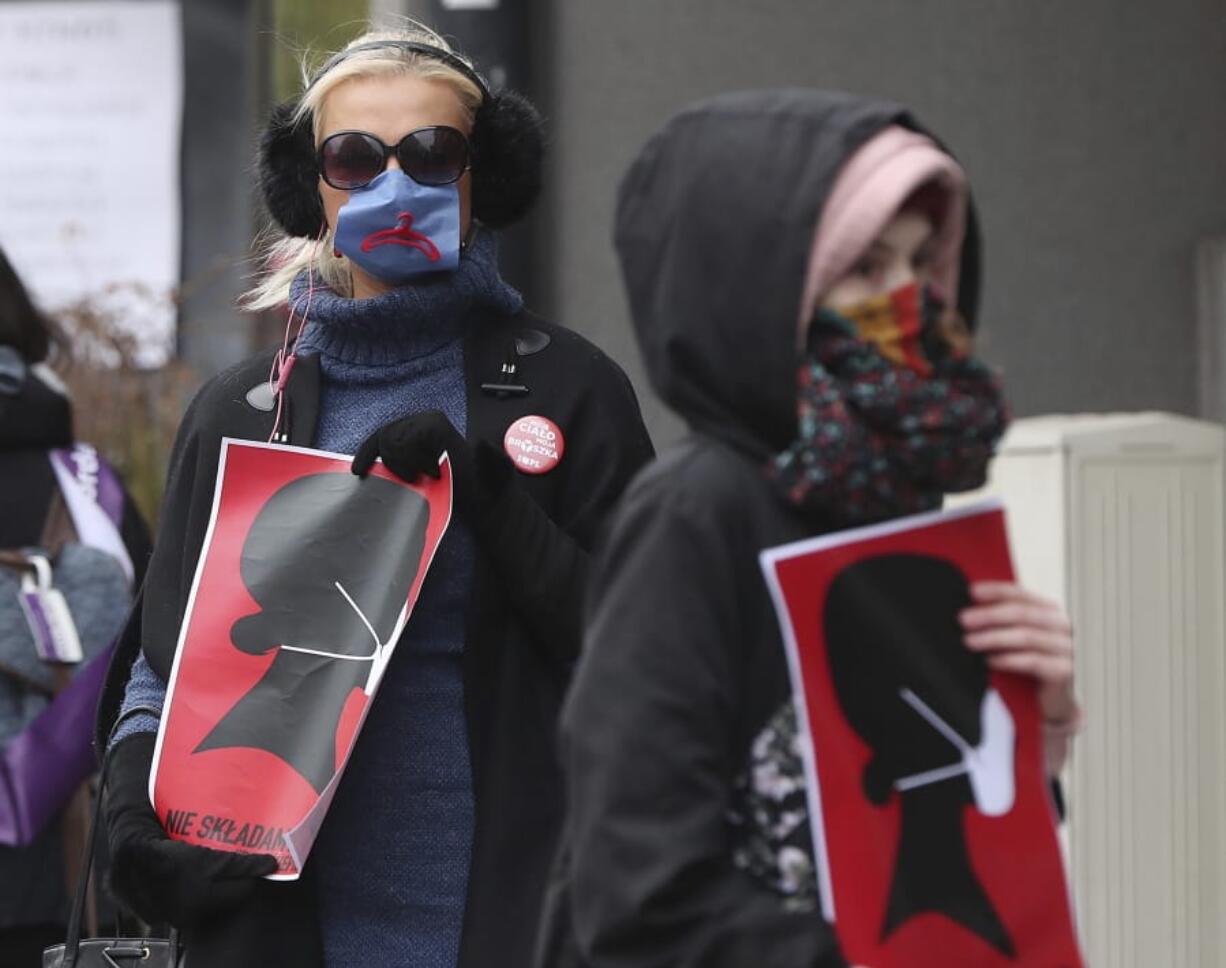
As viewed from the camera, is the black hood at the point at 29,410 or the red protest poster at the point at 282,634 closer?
the red protest poster at the point at 282,634

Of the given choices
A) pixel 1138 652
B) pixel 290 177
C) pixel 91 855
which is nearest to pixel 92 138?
pixel 1138 652

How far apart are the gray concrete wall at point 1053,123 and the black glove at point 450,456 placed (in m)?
2.60

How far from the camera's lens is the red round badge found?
9.32 feet

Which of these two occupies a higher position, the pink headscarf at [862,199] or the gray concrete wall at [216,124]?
the gray concrete wall at [216,124]

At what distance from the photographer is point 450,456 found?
273 centimetres

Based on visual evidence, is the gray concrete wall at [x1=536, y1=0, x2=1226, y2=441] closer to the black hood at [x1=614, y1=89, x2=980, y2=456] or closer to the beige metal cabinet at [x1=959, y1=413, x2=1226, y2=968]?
the beige metal cabinet at [x1=959, y1=413, x2=1226, y2=968]

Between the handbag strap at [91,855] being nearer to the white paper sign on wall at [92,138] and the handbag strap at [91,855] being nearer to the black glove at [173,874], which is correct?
the black glove at [173,874]

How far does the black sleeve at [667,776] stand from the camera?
1.79 meters

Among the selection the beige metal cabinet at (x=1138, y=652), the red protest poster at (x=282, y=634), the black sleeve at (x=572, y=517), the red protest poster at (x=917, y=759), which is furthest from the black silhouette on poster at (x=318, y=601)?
the beige metal cabinet at (x=1138, y=652)

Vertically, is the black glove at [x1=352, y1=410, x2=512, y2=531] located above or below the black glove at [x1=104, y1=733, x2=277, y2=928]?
above

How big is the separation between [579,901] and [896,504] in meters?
0.44

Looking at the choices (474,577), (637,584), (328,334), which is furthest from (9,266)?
(637,584)

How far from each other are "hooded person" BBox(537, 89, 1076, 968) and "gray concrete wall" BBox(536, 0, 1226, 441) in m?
3.34

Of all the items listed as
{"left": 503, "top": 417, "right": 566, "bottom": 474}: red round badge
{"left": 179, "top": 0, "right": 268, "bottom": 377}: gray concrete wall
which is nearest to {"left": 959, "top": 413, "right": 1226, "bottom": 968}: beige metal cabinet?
{"left": 503, "top": 417, "right": 566, "bottom": 474}: red round badge
